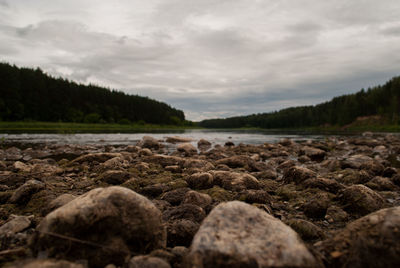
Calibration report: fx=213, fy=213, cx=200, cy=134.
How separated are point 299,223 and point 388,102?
321 ft

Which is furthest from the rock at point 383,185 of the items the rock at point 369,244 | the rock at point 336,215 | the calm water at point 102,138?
the calm water at point 102,138

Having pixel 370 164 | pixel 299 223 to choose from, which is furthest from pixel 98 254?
pixel 370 164

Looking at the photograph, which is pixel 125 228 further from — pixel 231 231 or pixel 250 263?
pixel 250 263

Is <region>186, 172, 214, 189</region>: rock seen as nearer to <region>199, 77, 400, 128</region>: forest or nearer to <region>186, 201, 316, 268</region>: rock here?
<region>186, 201, 316, 268</region>: rock

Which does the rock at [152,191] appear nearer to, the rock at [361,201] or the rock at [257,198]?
the rock at [257,198]

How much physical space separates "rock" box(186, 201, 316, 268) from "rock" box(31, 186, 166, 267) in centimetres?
65

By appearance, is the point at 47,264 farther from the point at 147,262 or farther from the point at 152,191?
the point at 152,191

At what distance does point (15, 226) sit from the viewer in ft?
8.80

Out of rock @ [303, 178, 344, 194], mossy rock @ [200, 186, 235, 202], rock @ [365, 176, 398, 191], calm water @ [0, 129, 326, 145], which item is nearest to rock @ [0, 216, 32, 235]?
mossy rock @ [200, 186, 235, 202]

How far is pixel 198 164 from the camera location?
738 cm

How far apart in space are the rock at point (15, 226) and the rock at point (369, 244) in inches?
139

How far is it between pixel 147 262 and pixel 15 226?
1.98m

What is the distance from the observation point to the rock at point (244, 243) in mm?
1785

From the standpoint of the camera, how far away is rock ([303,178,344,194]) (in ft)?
15.6
